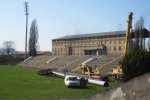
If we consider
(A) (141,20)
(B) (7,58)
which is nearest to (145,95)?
(A) (141,20)

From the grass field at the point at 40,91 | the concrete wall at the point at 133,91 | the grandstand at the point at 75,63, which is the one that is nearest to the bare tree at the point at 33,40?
the grandstand at the point at 75,63

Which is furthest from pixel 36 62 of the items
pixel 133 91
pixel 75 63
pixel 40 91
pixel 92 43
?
pixel 133 91

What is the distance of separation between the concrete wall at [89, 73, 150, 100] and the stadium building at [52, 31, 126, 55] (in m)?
113

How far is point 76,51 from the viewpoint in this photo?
153 m

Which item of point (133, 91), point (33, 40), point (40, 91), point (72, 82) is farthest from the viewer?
point (33, 40)

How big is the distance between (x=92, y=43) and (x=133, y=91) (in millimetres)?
134312

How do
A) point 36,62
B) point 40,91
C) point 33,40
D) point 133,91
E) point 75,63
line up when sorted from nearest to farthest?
point 133,91 < point 40,91 < point 75,63 < point 36,62 < point 33,40

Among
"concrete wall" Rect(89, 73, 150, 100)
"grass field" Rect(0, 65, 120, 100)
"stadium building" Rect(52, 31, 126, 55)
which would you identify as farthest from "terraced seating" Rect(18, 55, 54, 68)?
"concrete wall" Rect(89, 73, 150, 100)

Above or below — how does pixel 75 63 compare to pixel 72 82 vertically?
below

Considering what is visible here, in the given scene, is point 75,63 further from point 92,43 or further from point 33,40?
point 92,43

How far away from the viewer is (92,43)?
143625mm

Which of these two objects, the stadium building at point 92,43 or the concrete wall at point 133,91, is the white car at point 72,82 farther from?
the stadium building at point 92,43

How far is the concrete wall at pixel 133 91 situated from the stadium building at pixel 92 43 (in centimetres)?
11335

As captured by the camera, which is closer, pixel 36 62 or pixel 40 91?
pixel 40 91
